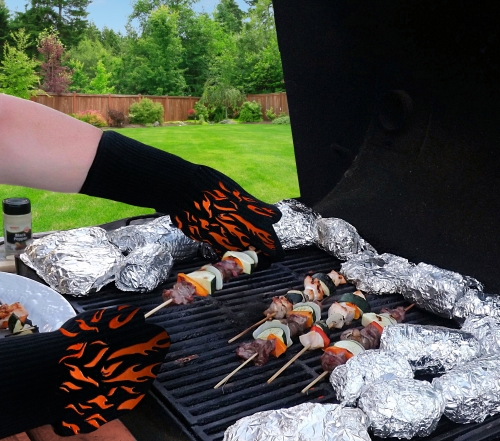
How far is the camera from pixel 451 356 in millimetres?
1561

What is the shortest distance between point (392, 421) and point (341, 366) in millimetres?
248

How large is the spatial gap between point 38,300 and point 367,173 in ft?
5.09

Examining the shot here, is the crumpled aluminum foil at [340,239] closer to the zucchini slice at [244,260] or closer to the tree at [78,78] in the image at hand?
the zucchini slice at [244,260]

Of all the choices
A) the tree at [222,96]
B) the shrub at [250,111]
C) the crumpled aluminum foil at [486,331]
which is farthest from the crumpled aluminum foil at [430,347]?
the tree at [222,96]

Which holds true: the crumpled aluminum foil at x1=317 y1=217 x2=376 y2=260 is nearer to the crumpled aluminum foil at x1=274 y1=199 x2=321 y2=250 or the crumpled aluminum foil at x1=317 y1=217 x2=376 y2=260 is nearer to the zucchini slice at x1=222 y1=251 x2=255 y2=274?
the crumpled aluminum foil at x1=274 y1=199 x2=321 y2=250

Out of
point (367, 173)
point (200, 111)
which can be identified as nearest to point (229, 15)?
point (200, 111)

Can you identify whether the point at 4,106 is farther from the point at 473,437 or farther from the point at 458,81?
the point at 458,81

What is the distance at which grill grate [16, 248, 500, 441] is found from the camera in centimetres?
135

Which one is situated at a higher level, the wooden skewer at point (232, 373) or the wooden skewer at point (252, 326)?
the wooden skewer at point (252, 326)

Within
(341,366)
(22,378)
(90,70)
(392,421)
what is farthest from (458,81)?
(90,70)

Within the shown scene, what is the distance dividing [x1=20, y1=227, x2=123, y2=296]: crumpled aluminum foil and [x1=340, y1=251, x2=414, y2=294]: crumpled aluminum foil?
3.01 feet

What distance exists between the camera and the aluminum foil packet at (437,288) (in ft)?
6.21

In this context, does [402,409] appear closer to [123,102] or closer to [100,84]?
[123,102]

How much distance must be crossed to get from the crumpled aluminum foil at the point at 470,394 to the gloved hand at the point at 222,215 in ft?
2.16
